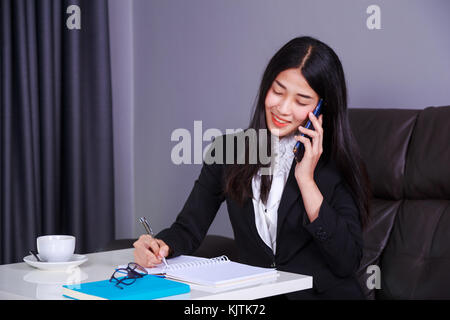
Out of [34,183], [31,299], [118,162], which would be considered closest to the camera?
[31,299]

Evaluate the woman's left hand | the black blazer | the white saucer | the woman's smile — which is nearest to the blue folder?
the white saucer

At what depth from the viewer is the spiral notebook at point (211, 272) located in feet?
3.73

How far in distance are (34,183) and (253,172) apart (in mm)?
1342

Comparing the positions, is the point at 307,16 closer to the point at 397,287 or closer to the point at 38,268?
the point at 397,287

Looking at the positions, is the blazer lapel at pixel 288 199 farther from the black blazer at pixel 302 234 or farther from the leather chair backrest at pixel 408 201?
the leather chair backrest at pixel 408 201

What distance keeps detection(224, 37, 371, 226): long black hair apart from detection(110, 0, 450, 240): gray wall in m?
0.62

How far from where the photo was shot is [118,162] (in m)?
3.33

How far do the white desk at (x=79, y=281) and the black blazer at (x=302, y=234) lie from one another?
25cm

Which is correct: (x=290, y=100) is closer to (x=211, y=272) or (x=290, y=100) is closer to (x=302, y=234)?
(x=302, y=234)

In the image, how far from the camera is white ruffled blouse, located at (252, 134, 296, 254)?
1.69 m

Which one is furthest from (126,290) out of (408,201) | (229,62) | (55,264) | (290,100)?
(229,62)

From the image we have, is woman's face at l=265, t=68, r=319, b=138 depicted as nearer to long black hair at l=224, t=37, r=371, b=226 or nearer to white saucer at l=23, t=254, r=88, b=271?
long black hair at l=224, t=37, r=371, b=226
